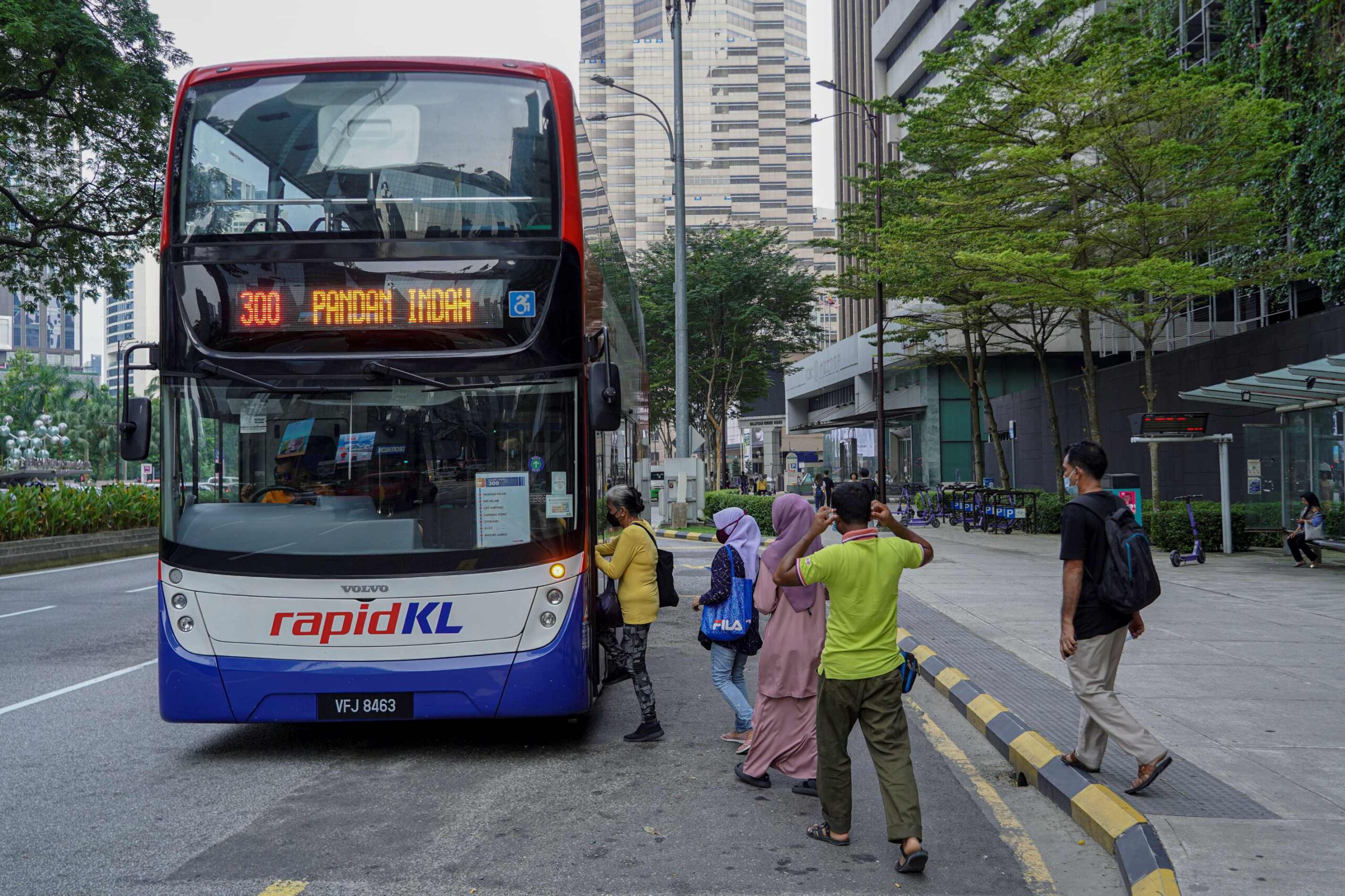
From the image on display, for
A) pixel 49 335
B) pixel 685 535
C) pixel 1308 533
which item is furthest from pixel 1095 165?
pixel 49 335

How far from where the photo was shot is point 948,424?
162 feet

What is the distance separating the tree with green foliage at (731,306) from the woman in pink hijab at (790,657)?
3141 centimetres

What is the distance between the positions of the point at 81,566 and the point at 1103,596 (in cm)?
2037

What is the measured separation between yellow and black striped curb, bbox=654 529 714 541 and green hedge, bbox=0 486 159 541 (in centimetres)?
1156

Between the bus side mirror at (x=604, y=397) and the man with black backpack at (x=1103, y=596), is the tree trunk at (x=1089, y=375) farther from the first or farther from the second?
the bus side mirror at (x=604, y=397)

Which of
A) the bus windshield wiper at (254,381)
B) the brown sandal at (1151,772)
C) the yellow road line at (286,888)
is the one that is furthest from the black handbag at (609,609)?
the brown sandal at (1151,772)

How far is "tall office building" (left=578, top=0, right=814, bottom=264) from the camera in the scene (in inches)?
4764

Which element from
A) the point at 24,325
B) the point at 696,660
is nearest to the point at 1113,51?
the point at 696,660

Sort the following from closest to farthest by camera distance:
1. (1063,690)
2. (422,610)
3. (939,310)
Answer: (422,610)
(1063,690)
(939,310)

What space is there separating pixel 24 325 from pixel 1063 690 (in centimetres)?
20378

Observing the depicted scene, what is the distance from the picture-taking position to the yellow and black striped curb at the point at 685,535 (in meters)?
26.6

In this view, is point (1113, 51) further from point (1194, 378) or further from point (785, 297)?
point (785, 297)

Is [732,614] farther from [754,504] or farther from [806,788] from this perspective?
[754,504]

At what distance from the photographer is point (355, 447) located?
6.44 metres
